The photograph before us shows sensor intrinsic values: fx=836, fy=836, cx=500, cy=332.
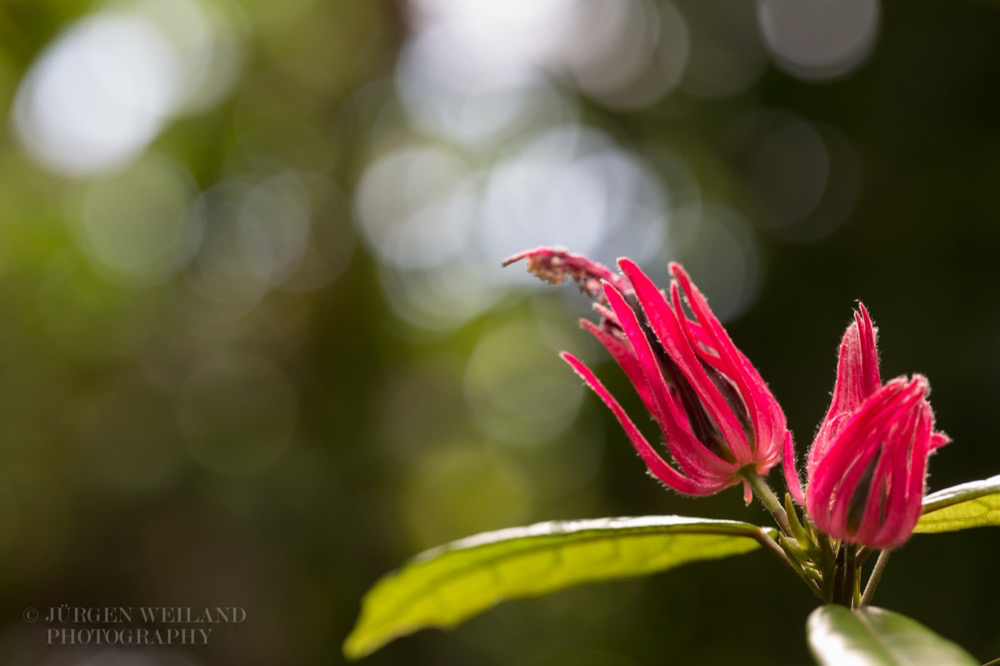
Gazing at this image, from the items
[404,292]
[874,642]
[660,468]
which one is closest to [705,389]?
[660,468]

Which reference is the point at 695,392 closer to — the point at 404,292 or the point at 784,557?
the point at 784,557

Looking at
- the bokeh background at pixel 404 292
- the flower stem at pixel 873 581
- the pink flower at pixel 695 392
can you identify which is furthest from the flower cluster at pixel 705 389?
the bokeh background at pixel 404 292

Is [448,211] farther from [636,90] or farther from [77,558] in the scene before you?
[77,558]

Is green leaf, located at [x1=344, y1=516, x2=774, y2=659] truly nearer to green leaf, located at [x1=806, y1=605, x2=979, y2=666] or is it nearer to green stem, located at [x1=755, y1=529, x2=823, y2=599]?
green stem, located at [x1=755, y1=529, x2=823, y2=599]

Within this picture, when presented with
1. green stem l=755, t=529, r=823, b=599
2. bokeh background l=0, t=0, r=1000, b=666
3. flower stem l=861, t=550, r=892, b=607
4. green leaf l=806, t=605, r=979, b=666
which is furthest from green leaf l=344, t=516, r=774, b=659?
bokeh background l=0, t=0, r=1000, b=666

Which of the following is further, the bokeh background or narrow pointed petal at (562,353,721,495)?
the bokeh background

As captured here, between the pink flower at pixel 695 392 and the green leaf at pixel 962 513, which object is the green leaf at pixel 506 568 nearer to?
the pink flower at pixel 695 392
